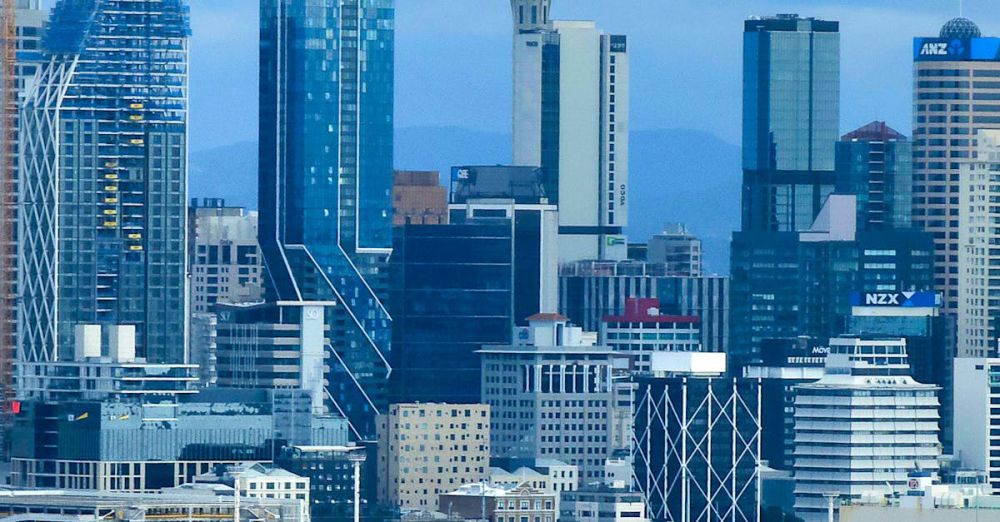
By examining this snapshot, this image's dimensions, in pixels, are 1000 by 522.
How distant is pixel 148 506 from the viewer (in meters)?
161

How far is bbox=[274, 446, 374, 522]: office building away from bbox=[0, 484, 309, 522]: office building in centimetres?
1525

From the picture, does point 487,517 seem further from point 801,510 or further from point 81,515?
point 81,515

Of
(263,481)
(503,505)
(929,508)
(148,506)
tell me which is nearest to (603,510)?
(503,505)

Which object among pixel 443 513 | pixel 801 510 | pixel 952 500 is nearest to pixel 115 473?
pixel 443 513

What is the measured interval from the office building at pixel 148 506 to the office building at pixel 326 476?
15.3 metres

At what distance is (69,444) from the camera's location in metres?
198

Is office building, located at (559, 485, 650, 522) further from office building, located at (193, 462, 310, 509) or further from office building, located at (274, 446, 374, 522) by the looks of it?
office building, located at (193, 462, 310, 509)

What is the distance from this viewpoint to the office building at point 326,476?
18762cm

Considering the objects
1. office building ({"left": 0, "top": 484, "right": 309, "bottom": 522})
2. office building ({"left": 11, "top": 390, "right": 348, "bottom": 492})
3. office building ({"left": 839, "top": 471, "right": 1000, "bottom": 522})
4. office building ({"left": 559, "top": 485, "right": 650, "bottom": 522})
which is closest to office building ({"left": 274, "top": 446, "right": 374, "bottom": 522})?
office building ({"left": 11, "top": 390, "right": 348, "bottom": 492})

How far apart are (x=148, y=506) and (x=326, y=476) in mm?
31840

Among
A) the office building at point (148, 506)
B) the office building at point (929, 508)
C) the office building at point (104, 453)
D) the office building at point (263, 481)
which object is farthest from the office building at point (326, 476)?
the office building at point (929, 508)

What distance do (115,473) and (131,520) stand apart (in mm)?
40468

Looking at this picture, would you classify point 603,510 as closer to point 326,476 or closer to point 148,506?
point 326,476

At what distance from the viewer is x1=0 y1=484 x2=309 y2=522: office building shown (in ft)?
525
